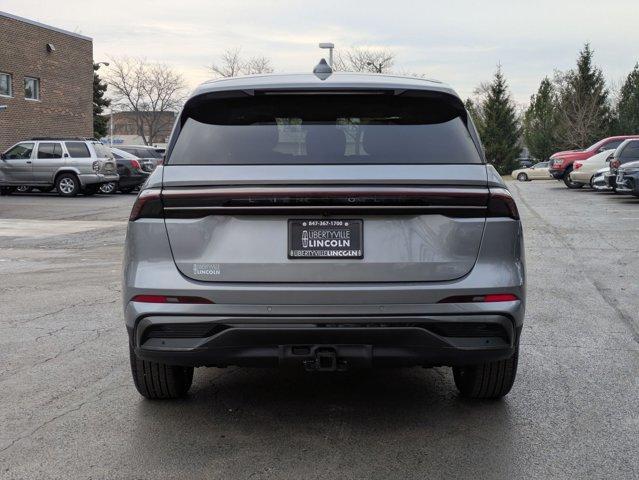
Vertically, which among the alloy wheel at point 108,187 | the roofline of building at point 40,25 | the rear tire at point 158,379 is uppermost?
the roofline of building at point 40,25

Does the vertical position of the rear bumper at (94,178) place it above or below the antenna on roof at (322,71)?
below

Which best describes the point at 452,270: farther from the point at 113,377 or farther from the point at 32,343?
the point at 32,343

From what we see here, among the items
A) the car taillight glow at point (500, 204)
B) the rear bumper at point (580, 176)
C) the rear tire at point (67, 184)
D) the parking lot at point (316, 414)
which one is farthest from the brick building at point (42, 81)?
the car taillight glow at point (500, 204)

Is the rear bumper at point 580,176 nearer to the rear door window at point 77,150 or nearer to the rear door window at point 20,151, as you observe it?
the rear door window at point 77,150

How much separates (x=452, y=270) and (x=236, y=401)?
170cm

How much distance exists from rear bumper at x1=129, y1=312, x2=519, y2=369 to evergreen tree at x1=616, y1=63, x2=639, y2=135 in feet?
201

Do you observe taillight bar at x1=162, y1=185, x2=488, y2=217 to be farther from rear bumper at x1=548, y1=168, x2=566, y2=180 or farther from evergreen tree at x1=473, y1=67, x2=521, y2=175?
evergreen tree at x1=473, y1=67, x2=521, y2=175

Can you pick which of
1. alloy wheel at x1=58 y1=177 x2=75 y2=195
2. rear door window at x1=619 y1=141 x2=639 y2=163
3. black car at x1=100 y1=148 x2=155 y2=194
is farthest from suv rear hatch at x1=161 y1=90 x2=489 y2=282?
black car at x1=100 y1=148 x2=155 y2=194

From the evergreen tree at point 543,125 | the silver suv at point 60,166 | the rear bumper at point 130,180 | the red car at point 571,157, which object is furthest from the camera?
the evergreen tree at point 543,125

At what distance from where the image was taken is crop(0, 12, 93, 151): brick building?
34.2m

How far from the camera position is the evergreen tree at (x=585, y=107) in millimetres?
65250

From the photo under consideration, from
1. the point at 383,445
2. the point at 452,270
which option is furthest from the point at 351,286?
the point at 383,445

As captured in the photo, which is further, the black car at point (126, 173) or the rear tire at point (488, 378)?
the black car at point (126, 173)

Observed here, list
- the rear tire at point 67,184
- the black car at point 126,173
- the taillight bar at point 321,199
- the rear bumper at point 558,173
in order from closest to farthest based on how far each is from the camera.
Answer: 1. the taillight bar at point 321,199
2. the rear tire at point 67,184
3. the black car at point 126,173
4. the rear bumper at point 558,173
